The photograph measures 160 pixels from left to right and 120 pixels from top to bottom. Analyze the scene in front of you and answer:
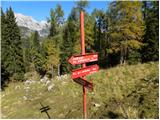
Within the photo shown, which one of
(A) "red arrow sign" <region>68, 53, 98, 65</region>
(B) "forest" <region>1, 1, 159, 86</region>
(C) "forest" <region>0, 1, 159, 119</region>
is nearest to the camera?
(A) "red arrow sign" <region>68, 53, 98, 65</region>

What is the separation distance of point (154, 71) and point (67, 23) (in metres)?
39.4

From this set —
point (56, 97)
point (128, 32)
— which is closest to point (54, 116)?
point (56, 97)

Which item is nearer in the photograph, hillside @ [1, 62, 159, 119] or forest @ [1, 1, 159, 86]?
hillside @ [1, 62, 159, 119]

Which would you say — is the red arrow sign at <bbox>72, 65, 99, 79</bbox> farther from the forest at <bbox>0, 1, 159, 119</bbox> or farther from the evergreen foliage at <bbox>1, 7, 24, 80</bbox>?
the evergreen foliage at <bbox>1, 7, 24, 80</bbox>

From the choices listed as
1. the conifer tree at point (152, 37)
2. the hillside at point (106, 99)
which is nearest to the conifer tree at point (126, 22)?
the conifer tree at point (152, 37)

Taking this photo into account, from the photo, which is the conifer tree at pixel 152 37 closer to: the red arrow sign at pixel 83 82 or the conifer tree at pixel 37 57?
the conifer tree at pixel 37 57

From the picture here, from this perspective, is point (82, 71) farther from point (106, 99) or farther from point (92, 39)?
point (92, 39)

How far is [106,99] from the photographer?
17.5m

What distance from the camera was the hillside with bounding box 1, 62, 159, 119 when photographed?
48.7 feet

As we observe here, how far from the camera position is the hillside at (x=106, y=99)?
584 inches

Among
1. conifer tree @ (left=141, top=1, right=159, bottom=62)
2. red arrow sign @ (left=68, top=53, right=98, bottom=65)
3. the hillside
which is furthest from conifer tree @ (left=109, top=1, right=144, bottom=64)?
red arrow sign @ (left=68, top=53, right=98, bottom=65)

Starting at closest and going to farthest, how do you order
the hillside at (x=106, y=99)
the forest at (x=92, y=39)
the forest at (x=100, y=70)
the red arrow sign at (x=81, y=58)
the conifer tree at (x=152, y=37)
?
the red arrow sign at (x=81, y=58), the hillside at (x=106, y=99), the forest at (x=100, y=70), the forest at (x=92, y=39), the conifer tree at (x=152, y=37)

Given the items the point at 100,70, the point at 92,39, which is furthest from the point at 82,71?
the point at 92,39

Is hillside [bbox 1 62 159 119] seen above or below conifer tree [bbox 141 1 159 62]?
below
